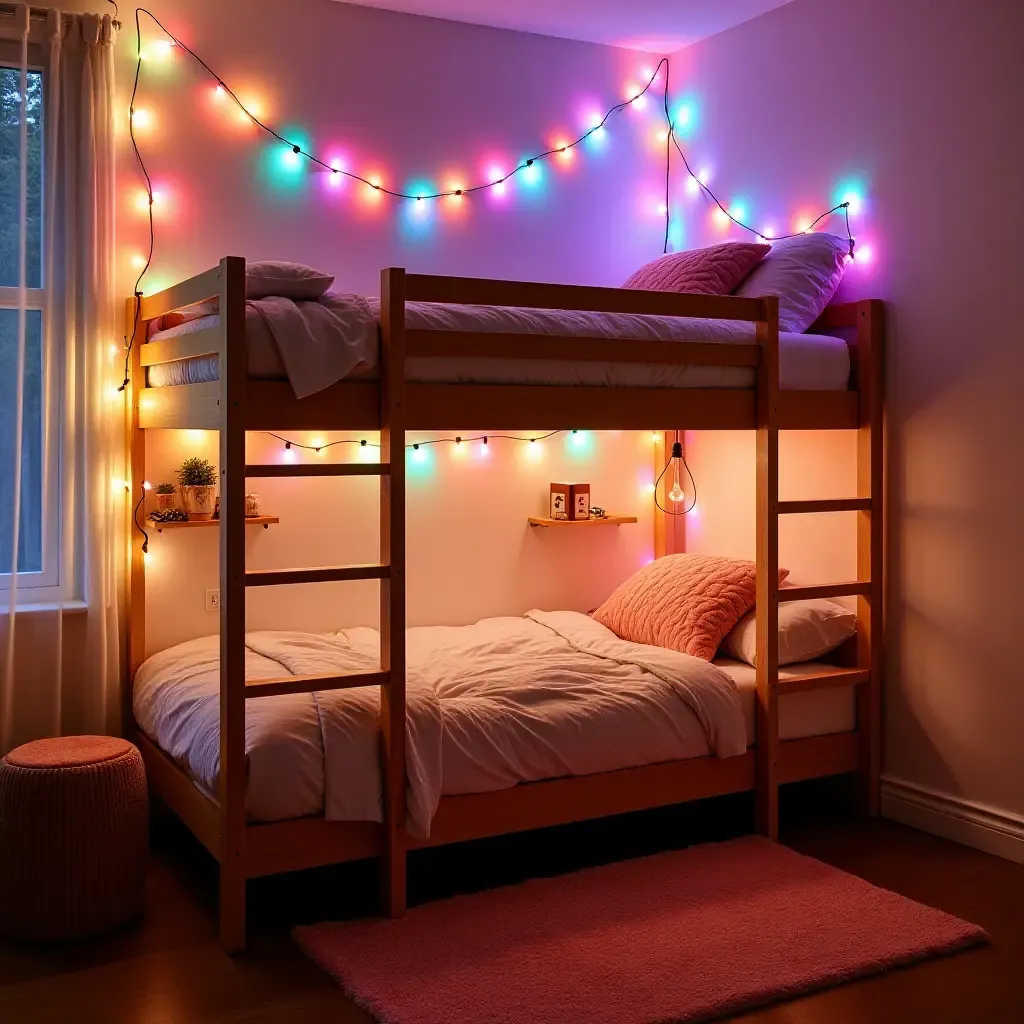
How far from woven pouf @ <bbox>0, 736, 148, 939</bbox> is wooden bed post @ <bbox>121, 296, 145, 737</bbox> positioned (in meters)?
0.72

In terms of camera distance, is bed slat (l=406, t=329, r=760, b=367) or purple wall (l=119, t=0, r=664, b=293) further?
purple wall (l=119, t=0, r=664, b=293)

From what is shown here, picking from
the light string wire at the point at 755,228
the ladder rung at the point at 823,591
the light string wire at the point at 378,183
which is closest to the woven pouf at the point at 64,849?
the ladder rung at the point at 823,591

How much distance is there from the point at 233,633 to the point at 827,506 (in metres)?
1.72

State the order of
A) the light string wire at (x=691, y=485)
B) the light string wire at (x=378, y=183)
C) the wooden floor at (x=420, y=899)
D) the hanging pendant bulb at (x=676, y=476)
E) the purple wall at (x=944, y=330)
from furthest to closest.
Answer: the light string wire at (x=691, y=485) → the hanging pendant bulb at (x=676, y=476) → the light string wire at (x=378, y=183) → the purple wall at (x=944, y=330) → the wooden floor at (x=420, y=899)

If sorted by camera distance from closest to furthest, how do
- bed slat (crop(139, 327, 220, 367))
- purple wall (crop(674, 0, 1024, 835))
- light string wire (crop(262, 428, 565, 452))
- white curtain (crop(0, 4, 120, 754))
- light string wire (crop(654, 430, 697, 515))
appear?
bed slat (crop(139, 327, 220, 367))
purple wall (crop(674, 0, 1024, 835))
white curtain (crop(0, 4, 120, 754))
light string wire (crop(262, 428, 565, 452))
light string wire (crop(654, 430, 697, 515))

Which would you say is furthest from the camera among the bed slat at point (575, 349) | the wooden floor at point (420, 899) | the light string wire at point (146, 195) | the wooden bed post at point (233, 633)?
the light string wire at point (146, 195)

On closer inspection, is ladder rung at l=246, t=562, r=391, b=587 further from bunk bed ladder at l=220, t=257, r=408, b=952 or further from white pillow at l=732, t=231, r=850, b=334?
white pillow at l=732, t=231, r=850, b=334

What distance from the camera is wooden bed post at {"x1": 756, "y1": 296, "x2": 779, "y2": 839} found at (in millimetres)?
3273

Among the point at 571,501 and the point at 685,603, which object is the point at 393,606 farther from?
the point at 571,501

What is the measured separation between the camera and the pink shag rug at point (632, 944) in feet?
7.78

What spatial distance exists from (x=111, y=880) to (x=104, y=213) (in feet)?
5.96

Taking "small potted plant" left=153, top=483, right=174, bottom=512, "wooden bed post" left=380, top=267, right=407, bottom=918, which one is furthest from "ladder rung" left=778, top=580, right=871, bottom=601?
"small potted plant" left=153, top=483, right=174, bottom=512

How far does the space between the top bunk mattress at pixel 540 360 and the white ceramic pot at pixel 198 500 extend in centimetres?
35

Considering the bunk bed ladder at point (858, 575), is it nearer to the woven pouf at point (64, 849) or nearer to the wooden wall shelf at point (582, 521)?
the wooden wall shelf at point (582, 521)
